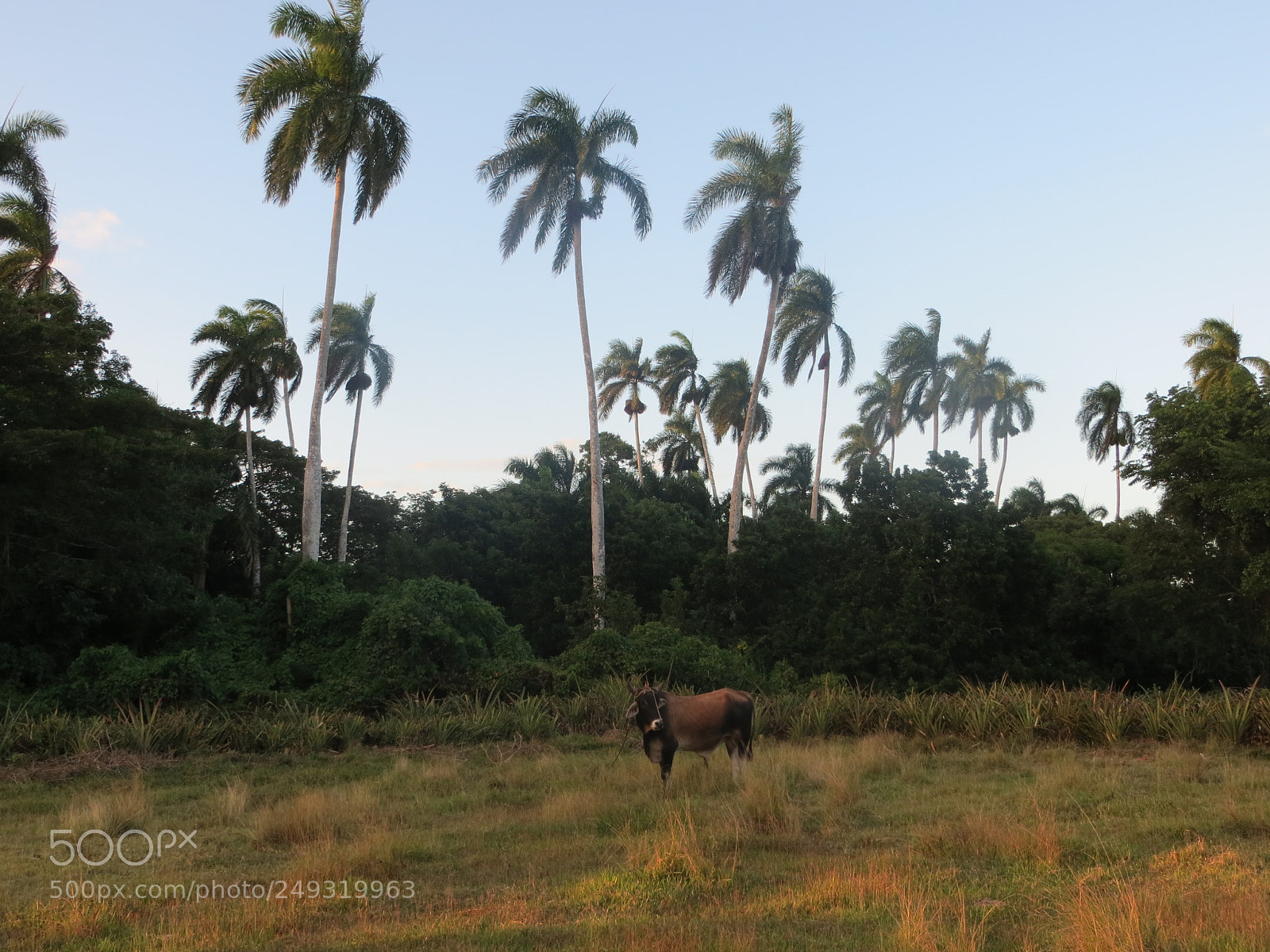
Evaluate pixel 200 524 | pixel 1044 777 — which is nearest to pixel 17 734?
pixel 1044 777

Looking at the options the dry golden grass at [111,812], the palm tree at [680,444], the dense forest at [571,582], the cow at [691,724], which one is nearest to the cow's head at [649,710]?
the cow at [691,724]

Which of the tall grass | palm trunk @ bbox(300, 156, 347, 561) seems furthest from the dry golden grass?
palm trunk @ bbox(300, 156, 347, 561)

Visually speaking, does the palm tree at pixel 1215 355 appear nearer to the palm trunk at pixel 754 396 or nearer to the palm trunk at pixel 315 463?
the palm trunk at pixel 754 396

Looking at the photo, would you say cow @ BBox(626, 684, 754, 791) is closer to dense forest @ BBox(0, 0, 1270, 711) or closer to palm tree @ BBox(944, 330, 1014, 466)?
dense forest @ BBox(0, 0, 1270, 711)

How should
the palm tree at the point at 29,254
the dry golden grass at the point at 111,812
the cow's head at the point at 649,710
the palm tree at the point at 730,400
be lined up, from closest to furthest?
the dry golden grass at the point at 111,812
the cow's head at the point at 649,710
the palm tree at the point at 29,254
the palm tree at the point at 730,400

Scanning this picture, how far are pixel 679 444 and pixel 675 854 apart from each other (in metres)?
54.7

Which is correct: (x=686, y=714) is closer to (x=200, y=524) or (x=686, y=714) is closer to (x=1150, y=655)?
(x=200, y=524)

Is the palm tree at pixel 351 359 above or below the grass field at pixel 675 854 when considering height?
above

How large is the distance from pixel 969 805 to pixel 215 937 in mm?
7377

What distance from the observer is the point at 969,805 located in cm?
995

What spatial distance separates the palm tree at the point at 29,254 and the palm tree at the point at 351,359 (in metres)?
12.3

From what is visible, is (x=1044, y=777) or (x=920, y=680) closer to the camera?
(x=1044, y=777)

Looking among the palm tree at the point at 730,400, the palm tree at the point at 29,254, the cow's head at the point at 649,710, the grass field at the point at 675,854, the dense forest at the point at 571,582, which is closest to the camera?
the grass field at the point at 675,854

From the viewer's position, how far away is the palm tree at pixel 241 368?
117ft
